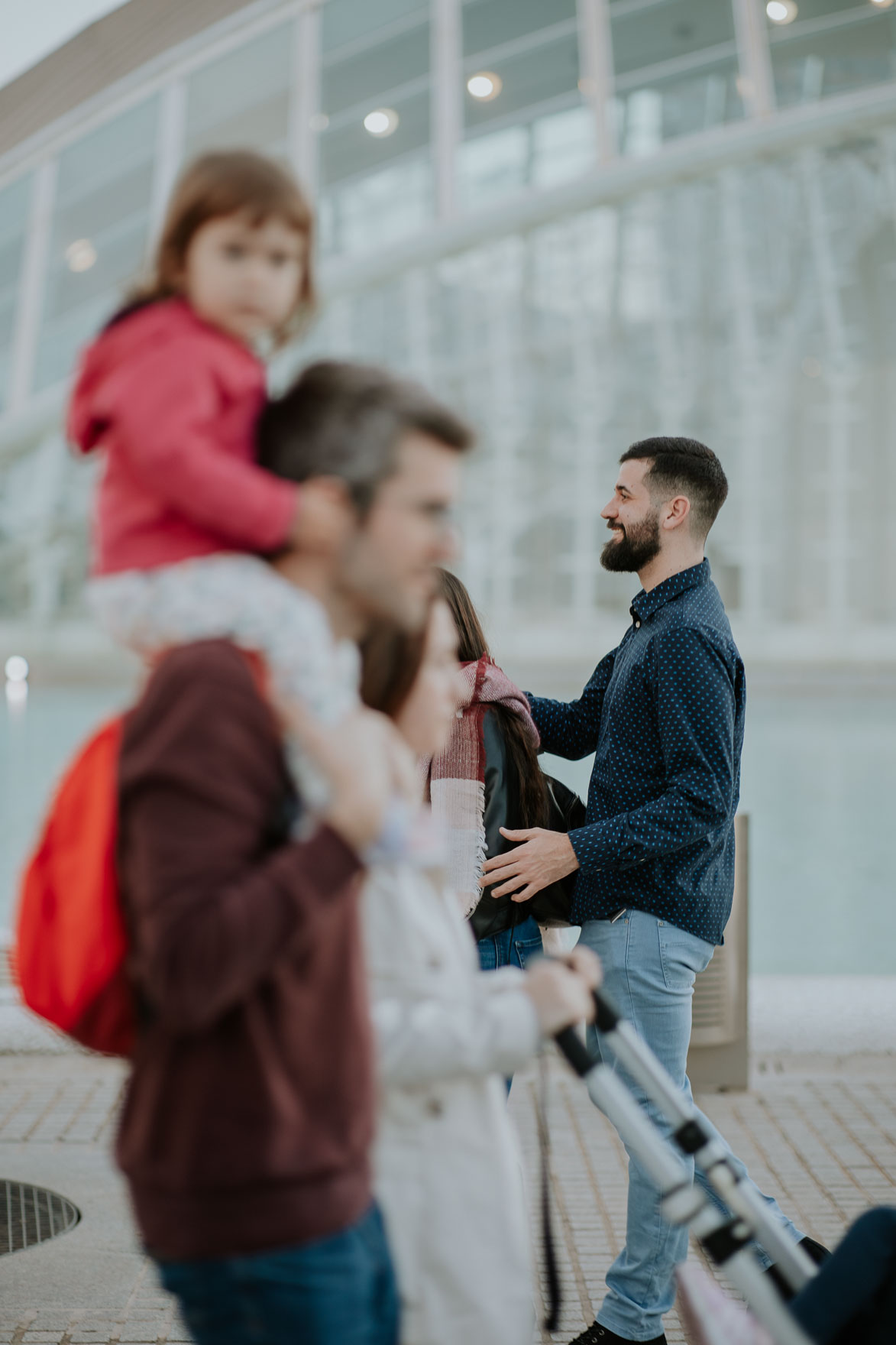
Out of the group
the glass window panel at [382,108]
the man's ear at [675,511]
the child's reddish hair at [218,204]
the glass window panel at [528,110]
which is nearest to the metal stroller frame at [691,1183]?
the child's reddish hair at [218,204]

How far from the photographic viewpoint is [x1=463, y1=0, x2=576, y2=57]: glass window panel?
52.4ft

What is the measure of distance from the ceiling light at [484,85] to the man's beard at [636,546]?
1422cm

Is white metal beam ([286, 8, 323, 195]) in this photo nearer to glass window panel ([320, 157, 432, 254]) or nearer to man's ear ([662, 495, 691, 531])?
glass window panel ([320, 157, 432, 254])

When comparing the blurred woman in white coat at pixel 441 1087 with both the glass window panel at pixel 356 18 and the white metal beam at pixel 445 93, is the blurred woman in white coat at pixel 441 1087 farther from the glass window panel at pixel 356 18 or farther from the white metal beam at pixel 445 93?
the glass window panel at pixel 356 18

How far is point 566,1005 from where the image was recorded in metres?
1.80

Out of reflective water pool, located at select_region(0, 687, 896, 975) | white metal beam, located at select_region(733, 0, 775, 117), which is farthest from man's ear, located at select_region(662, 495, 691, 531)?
white metal beam, located at select_region(733, 0, 775, 117)

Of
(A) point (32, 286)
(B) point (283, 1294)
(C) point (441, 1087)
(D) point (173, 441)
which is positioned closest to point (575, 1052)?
(C) point (441, 1087)

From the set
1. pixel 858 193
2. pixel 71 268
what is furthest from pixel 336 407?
pixel 858 193

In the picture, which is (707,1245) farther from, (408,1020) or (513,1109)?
(513,1109)

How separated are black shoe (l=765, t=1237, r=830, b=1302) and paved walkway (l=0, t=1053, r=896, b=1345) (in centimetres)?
44

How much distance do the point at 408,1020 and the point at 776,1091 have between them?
14.1 feet

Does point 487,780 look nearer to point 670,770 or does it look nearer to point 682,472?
point 670,770

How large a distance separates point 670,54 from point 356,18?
3795 millimetres

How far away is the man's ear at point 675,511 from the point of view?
3.33 meters
